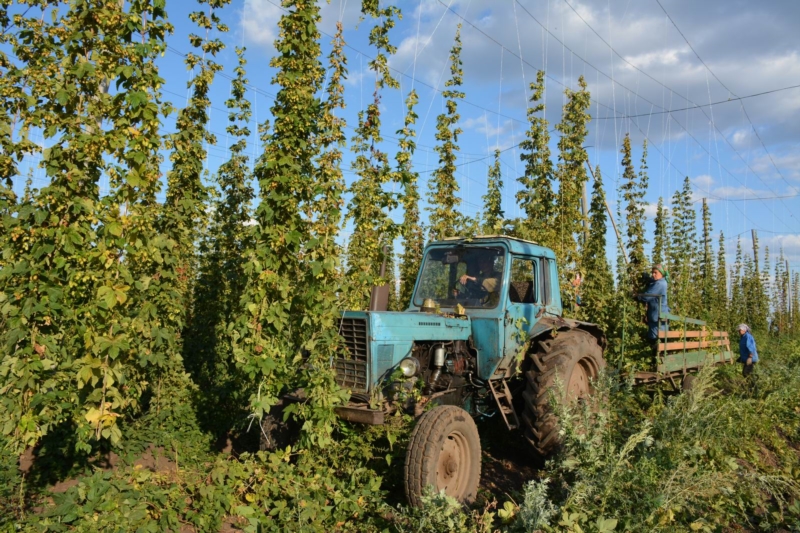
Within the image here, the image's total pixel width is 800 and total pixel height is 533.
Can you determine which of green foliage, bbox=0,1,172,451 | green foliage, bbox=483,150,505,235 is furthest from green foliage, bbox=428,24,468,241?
green foliage, bbox=0,1,172,451

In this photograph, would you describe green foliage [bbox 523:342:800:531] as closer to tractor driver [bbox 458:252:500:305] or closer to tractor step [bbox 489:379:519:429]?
tractor step [bbox 489:379:519:429]

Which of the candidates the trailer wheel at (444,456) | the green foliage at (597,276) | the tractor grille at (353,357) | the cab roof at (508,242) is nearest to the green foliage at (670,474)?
the trailer wheel at (444,456)

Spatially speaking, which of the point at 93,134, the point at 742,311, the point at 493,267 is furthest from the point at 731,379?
the point at 742,311

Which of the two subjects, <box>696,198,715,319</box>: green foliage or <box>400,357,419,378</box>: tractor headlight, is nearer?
<box>400,357,419,378</box>: tractor headlight

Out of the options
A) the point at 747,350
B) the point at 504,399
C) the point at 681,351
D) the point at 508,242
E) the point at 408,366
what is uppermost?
the point at 508,242

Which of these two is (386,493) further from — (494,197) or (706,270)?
(706,270)

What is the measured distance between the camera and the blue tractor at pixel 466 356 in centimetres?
496

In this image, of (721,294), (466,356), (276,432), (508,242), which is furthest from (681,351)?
(721,294)

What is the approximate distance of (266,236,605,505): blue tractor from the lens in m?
4.96

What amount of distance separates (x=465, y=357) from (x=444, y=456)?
4.52ft

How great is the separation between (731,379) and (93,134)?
11438mm

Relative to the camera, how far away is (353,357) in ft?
17.3

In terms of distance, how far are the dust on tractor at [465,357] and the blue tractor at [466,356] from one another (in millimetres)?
11

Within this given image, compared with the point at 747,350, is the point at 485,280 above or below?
above
